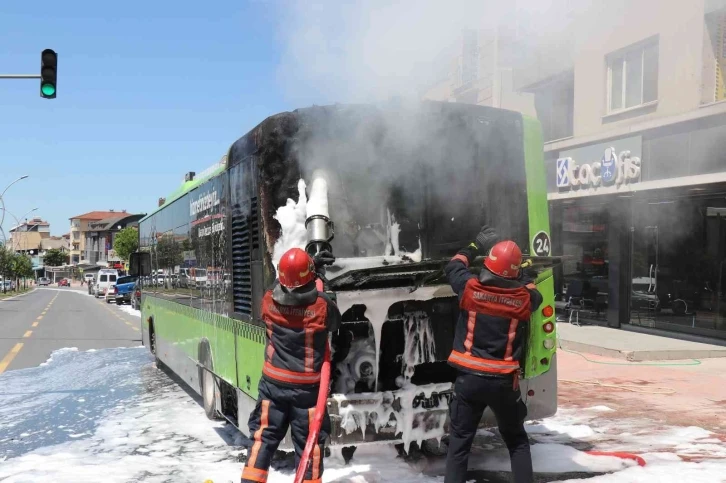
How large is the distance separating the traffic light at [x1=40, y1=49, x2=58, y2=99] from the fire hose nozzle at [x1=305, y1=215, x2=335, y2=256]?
1097 cm

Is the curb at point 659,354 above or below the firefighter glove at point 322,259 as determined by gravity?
below

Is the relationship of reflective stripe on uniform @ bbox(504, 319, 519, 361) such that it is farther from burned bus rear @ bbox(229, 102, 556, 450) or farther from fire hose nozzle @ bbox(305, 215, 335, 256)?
fire hose nozzle @ bbox(305, 215, 335, 256)

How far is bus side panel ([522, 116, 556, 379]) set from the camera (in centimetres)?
512

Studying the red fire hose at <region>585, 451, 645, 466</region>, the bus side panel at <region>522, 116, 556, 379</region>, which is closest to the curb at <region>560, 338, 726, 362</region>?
the red fire hose at <region>585, 451, 645, 466</region>

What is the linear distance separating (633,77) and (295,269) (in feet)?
40.4

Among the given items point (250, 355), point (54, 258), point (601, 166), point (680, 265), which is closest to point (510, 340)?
point (250, 355)

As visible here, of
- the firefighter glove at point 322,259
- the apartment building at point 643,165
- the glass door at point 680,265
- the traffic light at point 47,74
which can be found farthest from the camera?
the traffic light at point 47,74

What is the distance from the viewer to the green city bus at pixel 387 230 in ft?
15.2

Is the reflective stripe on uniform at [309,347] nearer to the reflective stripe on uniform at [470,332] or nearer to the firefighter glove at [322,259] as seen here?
the firefighter glove at [322,259]

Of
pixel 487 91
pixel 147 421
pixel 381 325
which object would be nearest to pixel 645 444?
pixel 381 325

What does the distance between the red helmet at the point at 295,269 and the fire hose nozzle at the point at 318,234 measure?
50cm

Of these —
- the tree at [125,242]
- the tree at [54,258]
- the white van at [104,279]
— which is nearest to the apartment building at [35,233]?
the tree at [54,258]

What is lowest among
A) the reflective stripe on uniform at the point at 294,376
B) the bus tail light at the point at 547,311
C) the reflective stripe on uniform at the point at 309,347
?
the reflective stripe on uniform at the point at 294,376

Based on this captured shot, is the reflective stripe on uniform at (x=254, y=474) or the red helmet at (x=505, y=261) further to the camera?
the red helmet at (x=505, y=261)
